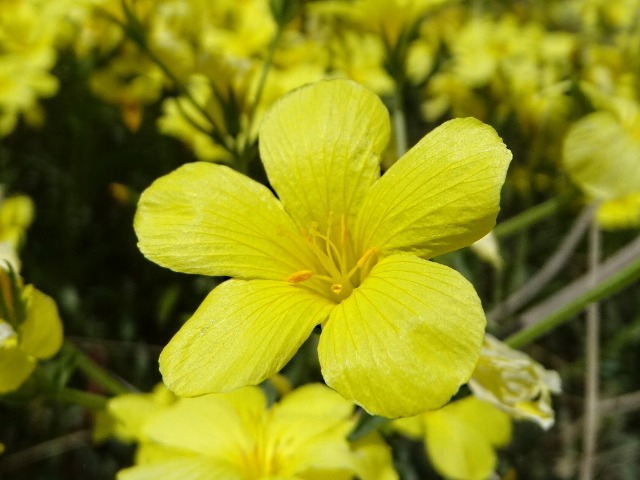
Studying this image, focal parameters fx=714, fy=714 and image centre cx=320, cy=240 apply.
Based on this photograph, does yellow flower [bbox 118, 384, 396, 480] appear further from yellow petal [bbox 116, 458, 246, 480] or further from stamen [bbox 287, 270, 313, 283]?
stamen [bbox 287, 270, 313, 283]

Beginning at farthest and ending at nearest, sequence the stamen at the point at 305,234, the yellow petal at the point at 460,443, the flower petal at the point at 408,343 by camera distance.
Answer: the yellow petal at the point at 460,443 → the stamen at the point at 305,234 → the flower petal at the point at 408,343

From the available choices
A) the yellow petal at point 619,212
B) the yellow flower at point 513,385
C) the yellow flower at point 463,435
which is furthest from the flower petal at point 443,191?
the yellow petal at point 619,212

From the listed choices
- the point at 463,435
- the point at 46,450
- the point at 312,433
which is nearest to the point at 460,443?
the point at 463,435

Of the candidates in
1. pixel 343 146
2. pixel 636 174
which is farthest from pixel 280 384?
pixel 636 174

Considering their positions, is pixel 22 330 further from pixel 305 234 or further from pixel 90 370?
pixel 305 234

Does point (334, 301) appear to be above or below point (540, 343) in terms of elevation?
above

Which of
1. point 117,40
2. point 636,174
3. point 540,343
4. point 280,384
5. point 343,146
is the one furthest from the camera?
point 540,343

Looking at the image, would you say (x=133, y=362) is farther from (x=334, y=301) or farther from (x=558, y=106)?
(x=558, y=106)

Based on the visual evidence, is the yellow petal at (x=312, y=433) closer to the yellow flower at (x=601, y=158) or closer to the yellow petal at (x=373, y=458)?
the yellow petal at (x=373, y=458)
